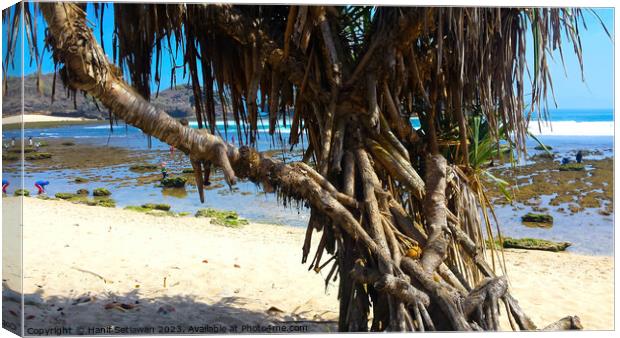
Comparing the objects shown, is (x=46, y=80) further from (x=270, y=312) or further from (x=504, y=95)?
(x=504, y=95)

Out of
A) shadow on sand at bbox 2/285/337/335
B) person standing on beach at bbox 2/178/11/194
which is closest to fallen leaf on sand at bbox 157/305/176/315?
shadow on sand at bbox 2/285/337/335

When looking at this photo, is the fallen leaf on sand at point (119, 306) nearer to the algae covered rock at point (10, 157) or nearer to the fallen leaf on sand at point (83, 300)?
the fallen leaf on sand at point (83, 300)

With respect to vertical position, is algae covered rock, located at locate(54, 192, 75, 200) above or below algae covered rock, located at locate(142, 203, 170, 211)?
above

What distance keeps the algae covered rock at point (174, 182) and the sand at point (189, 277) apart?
1.54ft

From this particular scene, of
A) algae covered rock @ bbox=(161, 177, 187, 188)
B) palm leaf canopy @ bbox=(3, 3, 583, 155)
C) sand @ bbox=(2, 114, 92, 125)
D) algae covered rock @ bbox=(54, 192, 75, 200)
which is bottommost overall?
algae covered rock @ bbox=(54, 192, 75, 200)

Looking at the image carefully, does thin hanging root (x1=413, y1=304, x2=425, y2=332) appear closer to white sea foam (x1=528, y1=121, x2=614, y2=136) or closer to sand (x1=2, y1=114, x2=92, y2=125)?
white sea foam (x1=528, y1=121, x2=614, y2=136)

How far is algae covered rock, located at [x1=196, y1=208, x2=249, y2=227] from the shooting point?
809cm

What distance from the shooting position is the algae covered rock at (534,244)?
6.40 metres

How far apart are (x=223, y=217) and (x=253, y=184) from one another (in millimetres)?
4379

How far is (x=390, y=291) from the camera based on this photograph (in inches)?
119

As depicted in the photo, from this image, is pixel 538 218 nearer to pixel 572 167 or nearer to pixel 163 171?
pixel 572 167

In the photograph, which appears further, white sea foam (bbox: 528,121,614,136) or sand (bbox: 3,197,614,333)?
sand (bbox: 3,197,614,333)

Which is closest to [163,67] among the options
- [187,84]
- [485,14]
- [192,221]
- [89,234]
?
[187,84]

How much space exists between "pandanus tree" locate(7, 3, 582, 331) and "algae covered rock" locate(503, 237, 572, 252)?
9.35 feet
